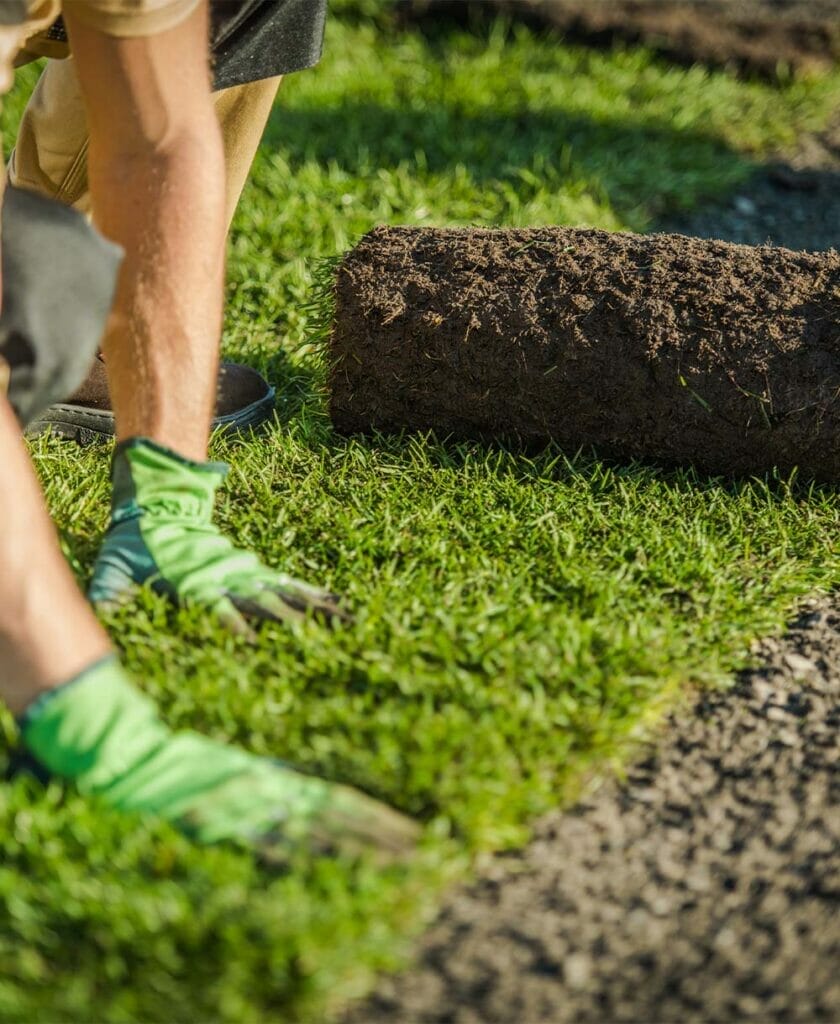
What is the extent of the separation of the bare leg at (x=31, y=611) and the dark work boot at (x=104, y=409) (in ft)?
3.84

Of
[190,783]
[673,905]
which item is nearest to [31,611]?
[190,783]

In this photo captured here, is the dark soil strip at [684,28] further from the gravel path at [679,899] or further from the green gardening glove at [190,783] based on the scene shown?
the green gardening glove at [190,783]

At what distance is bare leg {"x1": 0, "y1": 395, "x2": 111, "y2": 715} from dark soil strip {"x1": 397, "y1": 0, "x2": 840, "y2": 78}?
4990mm

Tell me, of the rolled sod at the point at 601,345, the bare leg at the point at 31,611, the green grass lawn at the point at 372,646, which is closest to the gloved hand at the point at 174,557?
the green grass lawn at the point at 372,646

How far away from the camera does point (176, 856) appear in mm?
1653

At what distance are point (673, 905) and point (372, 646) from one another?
0.69 m

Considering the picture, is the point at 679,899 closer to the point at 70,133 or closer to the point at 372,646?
the point at 372,646

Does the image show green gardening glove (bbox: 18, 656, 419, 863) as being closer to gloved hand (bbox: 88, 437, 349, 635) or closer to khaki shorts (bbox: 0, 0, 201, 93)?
gloved hand (bbox: 88, 437, 349, 635)

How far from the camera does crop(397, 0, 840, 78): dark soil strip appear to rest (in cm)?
582

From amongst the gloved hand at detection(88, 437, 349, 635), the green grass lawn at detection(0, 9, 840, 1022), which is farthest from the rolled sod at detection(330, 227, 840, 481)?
the gloved hand at detection(88, 437, 349, 635)

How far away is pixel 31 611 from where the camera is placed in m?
1.72

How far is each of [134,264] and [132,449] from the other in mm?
355

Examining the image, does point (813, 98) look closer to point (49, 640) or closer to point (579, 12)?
point (579, 12)

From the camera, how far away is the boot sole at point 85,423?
2920mm
